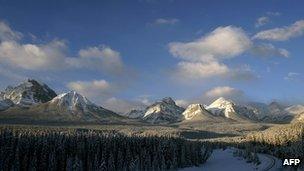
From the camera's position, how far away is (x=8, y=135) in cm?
13988

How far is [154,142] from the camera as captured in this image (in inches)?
6639

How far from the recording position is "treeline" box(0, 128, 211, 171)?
439ft

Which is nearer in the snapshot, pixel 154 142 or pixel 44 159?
pixel 44 159

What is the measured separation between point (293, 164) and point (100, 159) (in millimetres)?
58501

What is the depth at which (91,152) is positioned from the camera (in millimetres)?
148500

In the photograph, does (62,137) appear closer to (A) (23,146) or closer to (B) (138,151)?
(A) (23,146)

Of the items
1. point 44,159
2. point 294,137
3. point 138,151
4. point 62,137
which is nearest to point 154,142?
point 138,151

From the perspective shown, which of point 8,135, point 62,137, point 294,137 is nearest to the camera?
point 8,135

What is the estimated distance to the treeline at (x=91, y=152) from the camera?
133875mm

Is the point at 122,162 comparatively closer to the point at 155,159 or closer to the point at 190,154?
the point at 155,159

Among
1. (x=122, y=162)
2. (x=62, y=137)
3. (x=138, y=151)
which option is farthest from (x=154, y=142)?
(x=62, y=137)

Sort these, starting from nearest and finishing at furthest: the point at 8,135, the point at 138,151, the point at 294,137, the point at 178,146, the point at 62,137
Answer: the point at 8,135 → the point at 62,137 → the point at 138,151 → the point at 178,146 → the point at 294,137

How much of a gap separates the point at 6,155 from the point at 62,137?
22.4 meters

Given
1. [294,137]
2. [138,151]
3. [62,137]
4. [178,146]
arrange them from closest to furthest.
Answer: [62,137]
[138,151]
[178,146]
[294,137]
